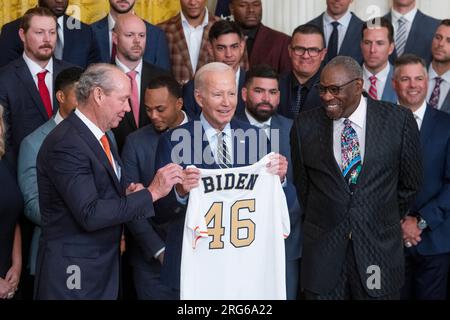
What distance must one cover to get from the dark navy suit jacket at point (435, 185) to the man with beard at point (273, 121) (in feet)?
2.47

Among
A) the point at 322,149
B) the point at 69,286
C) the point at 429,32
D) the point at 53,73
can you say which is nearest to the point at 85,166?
the point at 69,286

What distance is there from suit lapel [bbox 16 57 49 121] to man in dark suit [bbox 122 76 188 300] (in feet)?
2.43

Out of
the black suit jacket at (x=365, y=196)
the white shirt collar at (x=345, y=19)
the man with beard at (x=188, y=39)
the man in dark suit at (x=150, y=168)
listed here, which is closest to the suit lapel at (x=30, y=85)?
the man in dark suit at (x=150, y=168)

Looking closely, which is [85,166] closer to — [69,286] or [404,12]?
[69,286]

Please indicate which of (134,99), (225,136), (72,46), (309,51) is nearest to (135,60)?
(134,99)

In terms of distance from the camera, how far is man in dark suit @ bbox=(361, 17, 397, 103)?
21.0 ft

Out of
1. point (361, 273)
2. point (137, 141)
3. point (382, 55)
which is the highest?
point (382, 55)

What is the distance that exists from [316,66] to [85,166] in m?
2.51

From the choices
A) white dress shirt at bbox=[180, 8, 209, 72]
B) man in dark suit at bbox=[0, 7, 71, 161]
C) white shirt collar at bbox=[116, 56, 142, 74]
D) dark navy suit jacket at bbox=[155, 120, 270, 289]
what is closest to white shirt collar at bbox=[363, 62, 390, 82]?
white dress shirt at bbox=[180, 8, 209, 72]

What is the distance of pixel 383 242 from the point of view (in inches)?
190

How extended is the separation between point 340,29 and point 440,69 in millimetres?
872

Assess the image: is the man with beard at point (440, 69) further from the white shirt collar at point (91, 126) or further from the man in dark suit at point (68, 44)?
the white shirt collar at point (91, 126)

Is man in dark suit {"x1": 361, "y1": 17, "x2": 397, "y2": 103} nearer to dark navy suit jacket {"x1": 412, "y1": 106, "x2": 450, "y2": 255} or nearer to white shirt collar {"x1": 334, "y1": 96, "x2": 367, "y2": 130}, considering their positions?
dark navy suit jacket {"x1": 412, "y1": 106, "x2": 450, "y2": 255}

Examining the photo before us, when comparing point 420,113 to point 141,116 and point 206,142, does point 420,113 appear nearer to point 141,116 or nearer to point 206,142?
point 206,142
